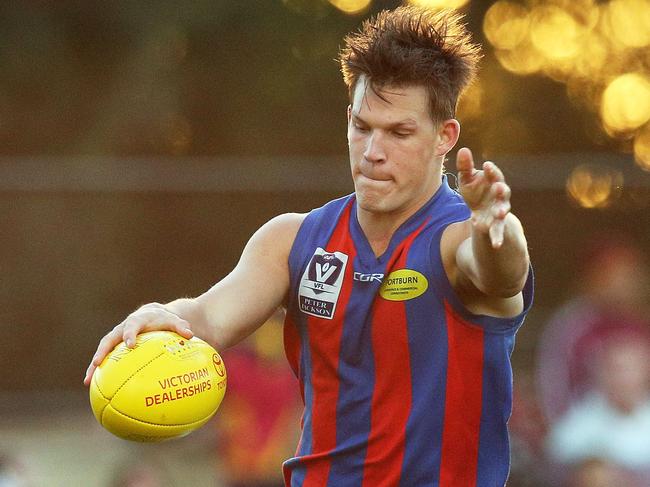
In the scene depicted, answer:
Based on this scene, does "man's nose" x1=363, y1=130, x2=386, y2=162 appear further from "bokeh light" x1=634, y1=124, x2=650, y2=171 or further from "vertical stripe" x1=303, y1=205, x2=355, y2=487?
"bokeh light" x1=634, y1=124, x2=650, y2=171

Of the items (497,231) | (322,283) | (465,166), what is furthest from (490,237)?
(322,283)

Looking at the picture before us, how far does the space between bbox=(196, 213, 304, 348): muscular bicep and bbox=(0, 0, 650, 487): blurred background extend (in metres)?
4.09

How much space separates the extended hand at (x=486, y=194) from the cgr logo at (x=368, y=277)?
52 centimetres

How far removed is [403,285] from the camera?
3.77 m

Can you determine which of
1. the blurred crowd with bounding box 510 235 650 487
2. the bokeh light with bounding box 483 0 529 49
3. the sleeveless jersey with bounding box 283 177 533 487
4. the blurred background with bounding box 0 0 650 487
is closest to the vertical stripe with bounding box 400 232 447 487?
the sleeveless jersey with bounding box 283 177 533 487

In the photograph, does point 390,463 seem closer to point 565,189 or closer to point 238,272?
point 238,272

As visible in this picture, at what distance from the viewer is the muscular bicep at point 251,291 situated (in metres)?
3.95

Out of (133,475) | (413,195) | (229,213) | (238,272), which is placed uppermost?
(229,213)

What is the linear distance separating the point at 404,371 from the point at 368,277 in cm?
31

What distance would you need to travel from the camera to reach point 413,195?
12.7 ft

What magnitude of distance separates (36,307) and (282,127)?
9.84 ft

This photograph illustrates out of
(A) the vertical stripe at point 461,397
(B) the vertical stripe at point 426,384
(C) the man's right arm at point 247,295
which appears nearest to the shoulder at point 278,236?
(C) the man's right arm at point 247,295

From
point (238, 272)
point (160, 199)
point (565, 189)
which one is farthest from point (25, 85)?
point (238, 272)

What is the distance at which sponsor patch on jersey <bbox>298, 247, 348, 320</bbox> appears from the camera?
3.88 m
